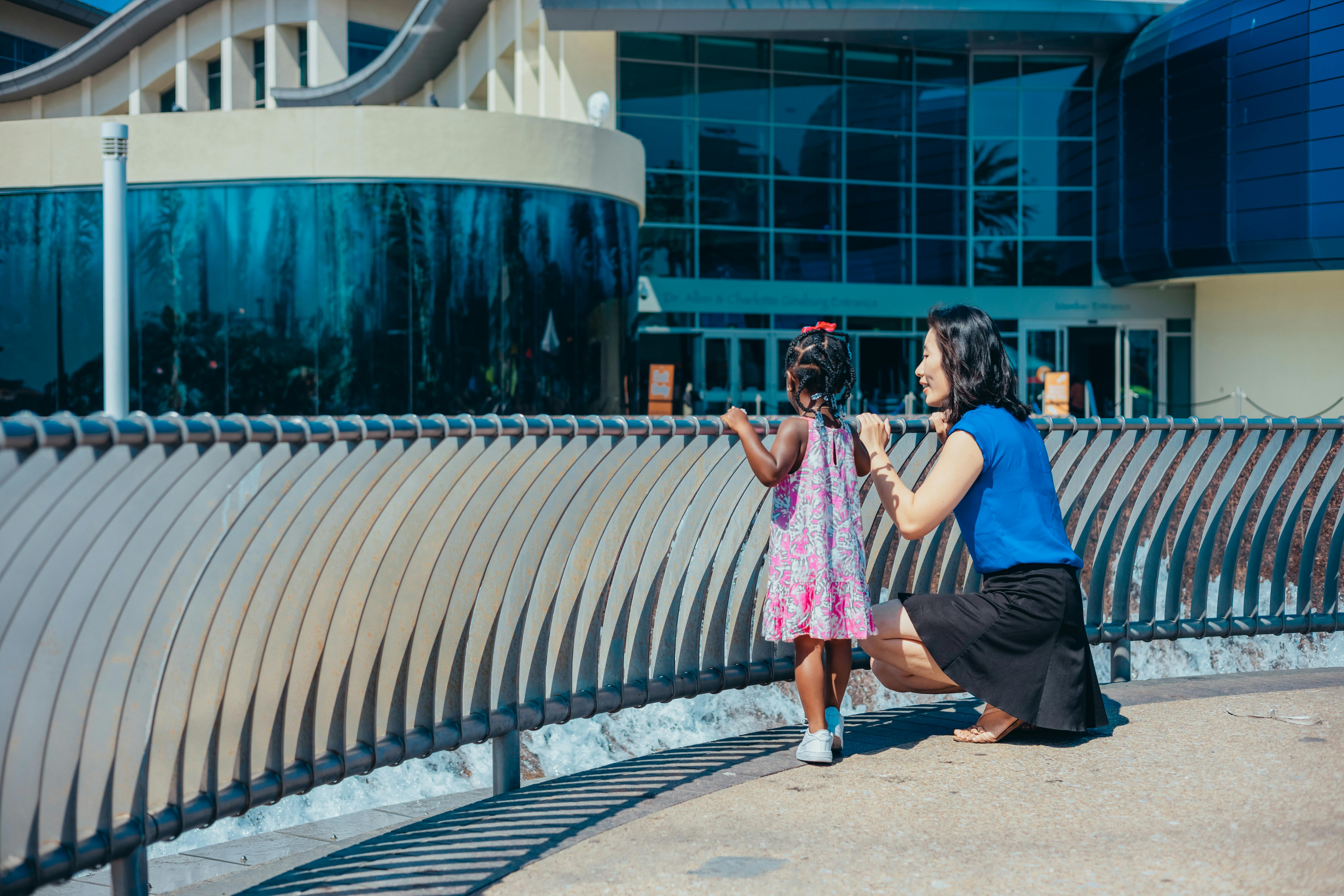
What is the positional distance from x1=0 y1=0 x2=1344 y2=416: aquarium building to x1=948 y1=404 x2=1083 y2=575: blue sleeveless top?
15.3 meters

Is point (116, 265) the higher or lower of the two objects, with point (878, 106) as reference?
lower

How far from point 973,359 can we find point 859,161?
93.9 feet

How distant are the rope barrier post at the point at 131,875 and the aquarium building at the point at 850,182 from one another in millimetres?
16198

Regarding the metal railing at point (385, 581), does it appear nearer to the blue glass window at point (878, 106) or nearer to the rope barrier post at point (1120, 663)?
the rope barrier post at point (1120, 663)

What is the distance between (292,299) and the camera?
18.8m

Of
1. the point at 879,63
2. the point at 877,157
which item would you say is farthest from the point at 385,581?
the point at 879,63

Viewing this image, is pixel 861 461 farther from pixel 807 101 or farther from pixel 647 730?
pixel 807 101

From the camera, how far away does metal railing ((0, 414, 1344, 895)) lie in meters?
2.91

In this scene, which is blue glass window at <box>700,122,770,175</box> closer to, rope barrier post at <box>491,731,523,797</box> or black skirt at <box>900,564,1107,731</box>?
black skirt at <box>900,564,1107,731</box>

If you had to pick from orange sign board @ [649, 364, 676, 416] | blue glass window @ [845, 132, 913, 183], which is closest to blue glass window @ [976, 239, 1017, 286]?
blue glass window @ [845, 132, 913, 183]

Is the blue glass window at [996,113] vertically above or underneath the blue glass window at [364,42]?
→ underneath

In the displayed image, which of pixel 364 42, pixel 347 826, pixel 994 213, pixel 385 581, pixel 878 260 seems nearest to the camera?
pixel 385 581

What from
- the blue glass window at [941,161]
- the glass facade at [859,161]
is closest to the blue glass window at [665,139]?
the glass facade at [859,161]

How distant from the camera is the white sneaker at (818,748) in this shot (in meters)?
4.27
